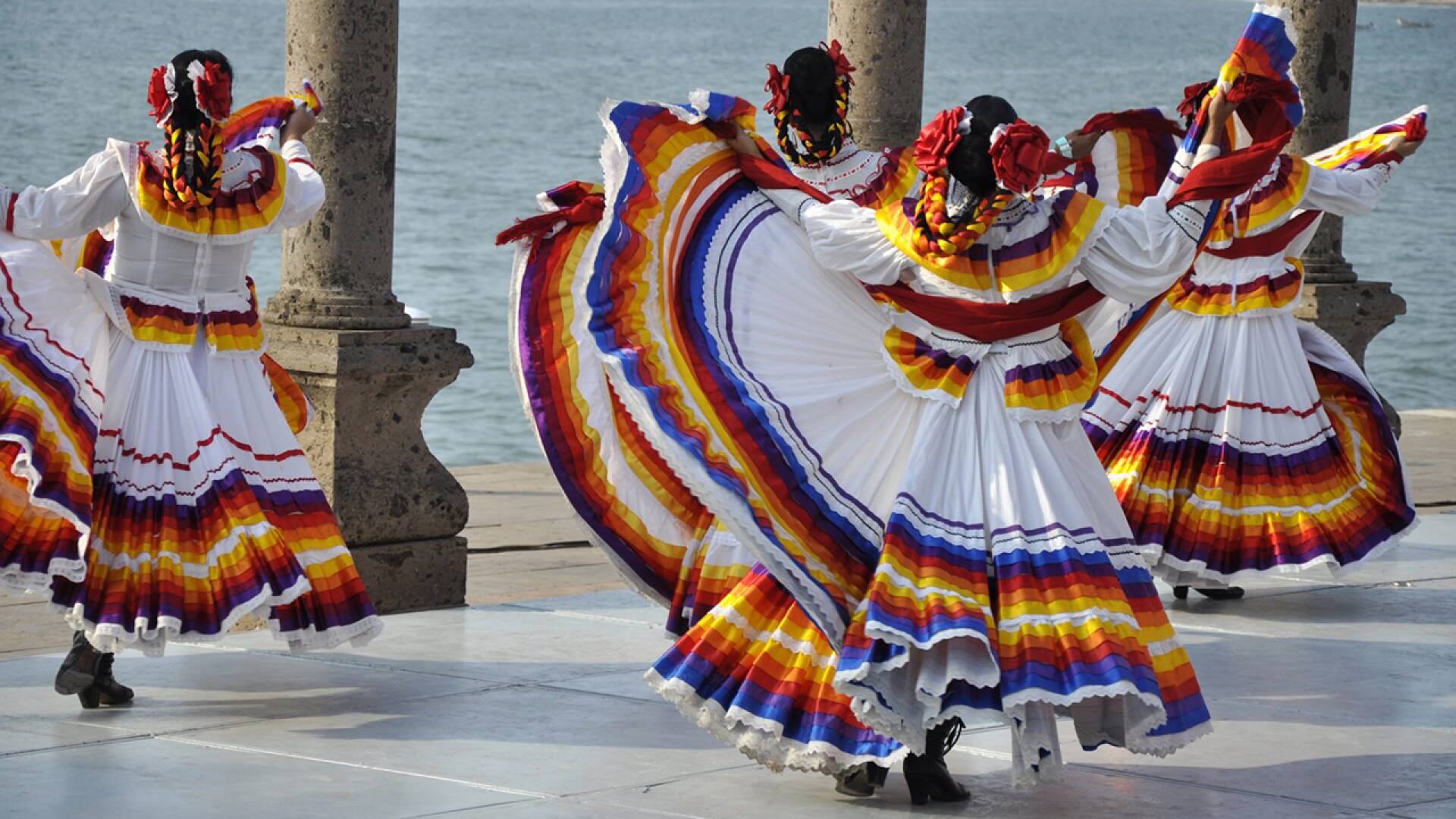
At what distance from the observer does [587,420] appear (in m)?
6.13

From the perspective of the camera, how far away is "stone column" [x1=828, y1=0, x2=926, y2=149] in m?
9.43

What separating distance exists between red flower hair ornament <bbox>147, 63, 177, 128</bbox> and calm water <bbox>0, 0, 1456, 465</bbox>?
9835mm

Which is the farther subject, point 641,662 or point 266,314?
point 266,314

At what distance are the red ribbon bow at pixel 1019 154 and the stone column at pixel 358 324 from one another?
115 inches

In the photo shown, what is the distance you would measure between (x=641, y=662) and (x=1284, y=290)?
2.64 meters

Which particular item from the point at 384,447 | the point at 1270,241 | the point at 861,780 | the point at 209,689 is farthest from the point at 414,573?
the point at 1270,241

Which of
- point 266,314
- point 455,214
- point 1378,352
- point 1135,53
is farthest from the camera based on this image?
point 1135,53

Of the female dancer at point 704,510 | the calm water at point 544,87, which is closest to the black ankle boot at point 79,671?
the female dancer at point 704,510

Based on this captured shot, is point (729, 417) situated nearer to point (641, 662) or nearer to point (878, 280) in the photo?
point (878, 280)

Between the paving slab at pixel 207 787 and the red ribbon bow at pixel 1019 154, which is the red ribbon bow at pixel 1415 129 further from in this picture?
the paving slab at pixel 207 787

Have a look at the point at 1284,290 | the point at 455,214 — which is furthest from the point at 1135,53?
the point at 1284,290

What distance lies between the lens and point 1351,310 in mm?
10484

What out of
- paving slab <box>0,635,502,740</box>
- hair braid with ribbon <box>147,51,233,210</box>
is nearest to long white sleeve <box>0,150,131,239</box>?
hair braid with ribbon <box>147,51,233,210</box>

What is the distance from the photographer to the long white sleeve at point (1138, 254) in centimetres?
540
